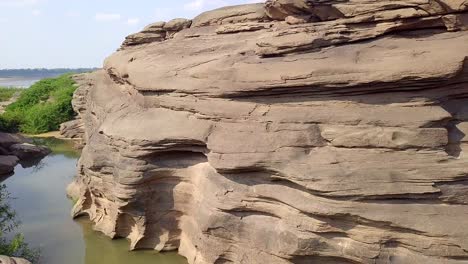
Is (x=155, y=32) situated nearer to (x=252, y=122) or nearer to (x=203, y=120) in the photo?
(x=203, y=120)

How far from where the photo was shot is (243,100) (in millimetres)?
9383

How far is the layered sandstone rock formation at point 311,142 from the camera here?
7.57 metres

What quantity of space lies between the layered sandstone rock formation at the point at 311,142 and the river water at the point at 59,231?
0.51 metres

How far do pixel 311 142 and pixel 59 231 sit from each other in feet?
26.1

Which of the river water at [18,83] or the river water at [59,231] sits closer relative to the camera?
the river water at [59,231]

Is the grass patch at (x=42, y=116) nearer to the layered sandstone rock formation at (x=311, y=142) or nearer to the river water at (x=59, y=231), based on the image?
the river water at (x=59, y=231)

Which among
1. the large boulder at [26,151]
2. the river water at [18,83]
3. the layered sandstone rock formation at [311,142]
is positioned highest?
the layered sandstone rock formation at [311,142]

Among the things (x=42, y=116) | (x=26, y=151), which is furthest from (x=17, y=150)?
(x=42, y=116)

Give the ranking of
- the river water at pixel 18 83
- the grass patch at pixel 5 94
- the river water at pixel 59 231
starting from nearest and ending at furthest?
the river water at pixel 59 231 → the grass patch at pixel 5 94 → the river water at pixel 18 83

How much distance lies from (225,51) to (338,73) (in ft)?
11.0

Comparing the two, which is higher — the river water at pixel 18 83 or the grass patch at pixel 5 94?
the grass patch at pixel 5 94

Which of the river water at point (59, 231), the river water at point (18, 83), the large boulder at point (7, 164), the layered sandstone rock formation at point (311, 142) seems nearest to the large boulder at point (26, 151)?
the large boulder at point (7, 164)

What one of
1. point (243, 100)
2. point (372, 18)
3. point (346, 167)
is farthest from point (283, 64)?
point (346, 167)

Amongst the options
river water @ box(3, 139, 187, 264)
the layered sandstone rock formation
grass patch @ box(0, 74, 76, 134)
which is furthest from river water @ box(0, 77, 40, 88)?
the layered sandstone rock formation
